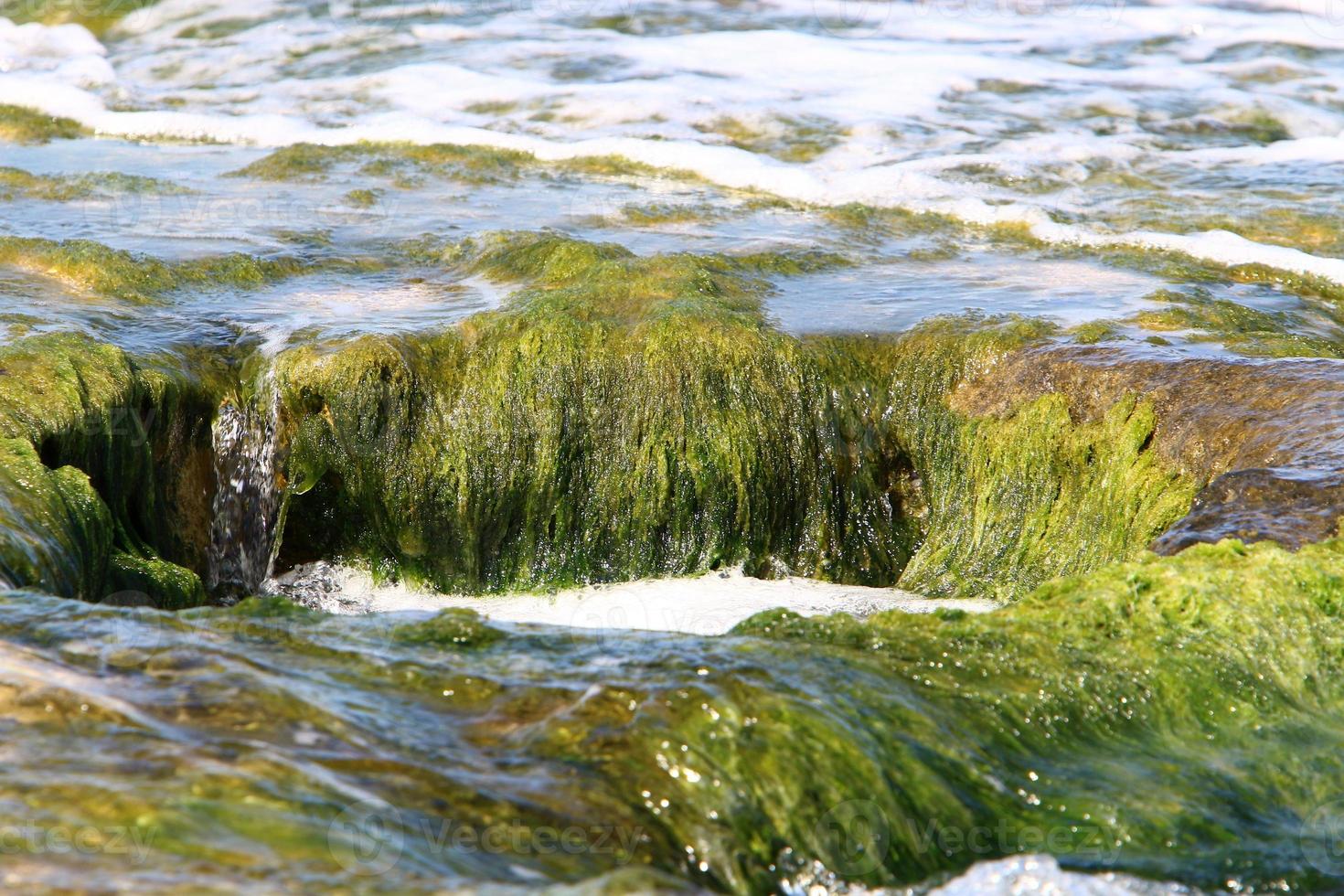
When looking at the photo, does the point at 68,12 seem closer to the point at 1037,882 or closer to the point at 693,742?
the point at 693,742

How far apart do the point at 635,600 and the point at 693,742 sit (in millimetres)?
3339

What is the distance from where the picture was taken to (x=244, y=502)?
6.32 metres

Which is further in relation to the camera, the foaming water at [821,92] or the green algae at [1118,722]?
the foaming water at [821,92]

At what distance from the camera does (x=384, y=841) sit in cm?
252

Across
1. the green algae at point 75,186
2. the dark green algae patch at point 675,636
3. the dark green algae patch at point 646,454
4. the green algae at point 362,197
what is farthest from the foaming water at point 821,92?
the dark green algae patch at point 675,636

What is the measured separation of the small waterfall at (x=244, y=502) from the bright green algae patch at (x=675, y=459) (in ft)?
0.40

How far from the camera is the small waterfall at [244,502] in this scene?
6.28 metres

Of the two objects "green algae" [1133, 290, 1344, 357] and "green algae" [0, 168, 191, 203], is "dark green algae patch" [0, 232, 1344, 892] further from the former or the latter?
"green algae" [0, 168, 191, 203]

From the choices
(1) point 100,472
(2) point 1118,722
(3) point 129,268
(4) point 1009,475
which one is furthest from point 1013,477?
(3) point 129,268

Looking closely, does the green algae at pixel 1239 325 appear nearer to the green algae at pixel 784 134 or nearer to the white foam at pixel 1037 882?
the white foam at pixel 1037 882

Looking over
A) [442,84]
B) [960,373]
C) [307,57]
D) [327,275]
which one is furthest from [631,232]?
[307,57]

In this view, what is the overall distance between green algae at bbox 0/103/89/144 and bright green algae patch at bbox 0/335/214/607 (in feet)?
21.7

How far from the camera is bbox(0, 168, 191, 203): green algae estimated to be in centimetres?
934

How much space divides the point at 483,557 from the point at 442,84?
8686 millimetres
